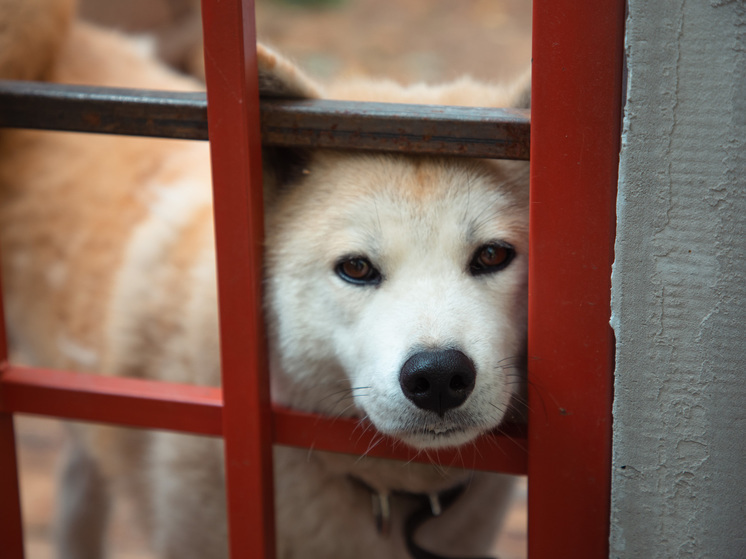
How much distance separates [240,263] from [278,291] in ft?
1.33

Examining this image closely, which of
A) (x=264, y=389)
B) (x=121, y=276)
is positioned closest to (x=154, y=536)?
(x=121, y=276)

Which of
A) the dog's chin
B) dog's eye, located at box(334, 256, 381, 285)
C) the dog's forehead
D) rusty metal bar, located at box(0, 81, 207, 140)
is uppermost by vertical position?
rusty metal bar, located at box(0, 81, 207, 140)

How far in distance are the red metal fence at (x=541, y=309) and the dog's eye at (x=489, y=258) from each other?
33cm

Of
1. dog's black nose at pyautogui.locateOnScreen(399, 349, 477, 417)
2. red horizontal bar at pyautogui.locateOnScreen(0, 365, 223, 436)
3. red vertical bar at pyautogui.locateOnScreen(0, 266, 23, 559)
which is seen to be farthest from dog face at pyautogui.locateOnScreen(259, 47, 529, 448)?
red vertical bar at pyautogui.locateOnScreen(0, 266, 23, 559)

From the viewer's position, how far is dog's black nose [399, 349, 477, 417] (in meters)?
1.44

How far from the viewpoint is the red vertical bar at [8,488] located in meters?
1.66

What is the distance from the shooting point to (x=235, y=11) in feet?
4.33

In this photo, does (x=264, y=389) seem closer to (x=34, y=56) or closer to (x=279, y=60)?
(x=279, y=60)

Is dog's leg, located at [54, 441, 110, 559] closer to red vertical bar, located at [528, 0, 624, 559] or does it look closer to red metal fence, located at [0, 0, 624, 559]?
red metal fence, located at [0, 0, 624, 559]

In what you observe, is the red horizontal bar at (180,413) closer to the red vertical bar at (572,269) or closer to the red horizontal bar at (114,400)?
the red horizontal bar at (114,400)

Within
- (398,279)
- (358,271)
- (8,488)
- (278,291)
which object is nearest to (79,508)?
(8,488)

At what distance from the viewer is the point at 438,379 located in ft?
4.75

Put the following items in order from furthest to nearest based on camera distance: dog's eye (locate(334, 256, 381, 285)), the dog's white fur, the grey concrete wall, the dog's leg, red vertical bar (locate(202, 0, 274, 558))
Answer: the dog's leg < dog's eye (locate(334, 256, 381, 285)) < the dog's white fur < red vertical bar (locate(202, 0, 274, 558)) < the grey concrete wall

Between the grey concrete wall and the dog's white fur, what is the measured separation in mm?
331
